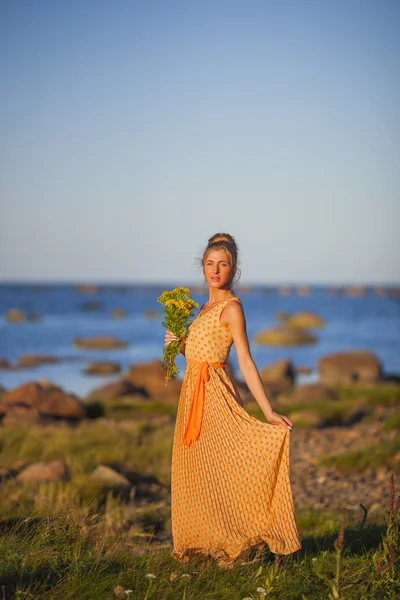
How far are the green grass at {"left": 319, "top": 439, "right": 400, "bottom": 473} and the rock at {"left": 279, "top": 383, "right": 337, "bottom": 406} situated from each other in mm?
7554

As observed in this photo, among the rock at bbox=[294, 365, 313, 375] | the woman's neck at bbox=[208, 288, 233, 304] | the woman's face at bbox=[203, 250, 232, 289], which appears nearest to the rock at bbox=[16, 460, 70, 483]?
the woman's neck at bbox=[208, 288, 233, 304]

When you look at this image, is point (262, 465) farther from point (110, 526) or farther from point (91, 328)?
point (91, 328)

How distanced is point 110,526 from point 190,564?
289 cm

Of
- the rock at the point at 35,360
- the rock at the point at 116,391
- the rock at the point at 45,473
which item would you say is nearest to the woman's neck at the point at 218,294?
the rock at the point at 45,473

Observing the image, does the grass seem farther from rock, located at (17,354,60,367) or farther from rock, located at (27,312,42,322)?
rock, located at (27,312,42,322)

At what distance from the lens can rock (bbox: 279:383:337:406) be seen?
64.1ft

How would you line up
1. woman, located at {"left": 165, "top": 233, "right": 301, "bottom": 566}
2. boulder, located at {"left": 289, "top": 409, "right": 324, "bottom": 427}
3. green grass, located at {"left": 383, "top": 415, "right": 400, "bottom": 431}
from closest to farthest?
1. woman, located at {"left": 165, "top": 233, "right": 301, "bottom": 566}
2. green grass, located at {"left": 383, "top": 415, "right": 400, "bottom": 431}
3. boulder, located at {"left": 289, "top": 409, "right": 324, "bottom": 427}

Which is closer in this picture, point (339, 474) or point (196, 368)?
point (196, 368)

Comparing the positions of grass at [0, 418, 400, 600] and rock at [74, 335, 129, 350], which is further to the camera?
rock at [74, 335, 129, 350]

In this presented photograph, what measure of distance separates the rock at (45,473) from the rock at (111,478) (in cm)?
35

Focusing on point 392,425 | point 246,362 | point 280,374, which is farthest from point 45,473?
point 280,374

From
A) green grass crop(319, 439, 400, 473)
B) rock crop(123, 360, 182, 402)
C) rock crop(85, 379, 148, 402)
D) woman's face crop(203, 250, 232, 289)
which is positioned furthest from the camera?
rock crop(123, 360, 182, 402)

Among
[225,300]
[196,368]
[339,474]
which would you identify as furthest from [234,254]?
[339,474]

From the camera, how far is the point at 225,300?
5270 mm
